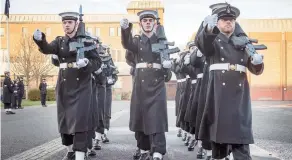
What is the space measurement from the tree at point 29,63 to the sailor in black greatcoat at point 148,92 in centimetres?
4573

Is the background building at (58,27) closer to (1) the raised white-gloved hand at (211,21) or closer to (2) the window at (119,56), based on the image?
(2) the window at (119,56)

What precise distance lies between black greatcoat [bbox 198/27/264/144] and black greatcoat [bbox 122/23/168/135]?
1.53 m

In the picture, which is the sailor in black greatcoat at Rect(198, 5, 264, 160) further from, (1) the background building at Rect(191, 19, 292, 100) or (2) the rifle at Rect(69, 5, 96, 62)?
(1) the background building at Rect(191, 19, 292, 100)

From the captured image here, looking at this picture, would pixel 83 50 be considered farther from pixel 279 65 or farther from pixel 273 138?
pixel 279 65

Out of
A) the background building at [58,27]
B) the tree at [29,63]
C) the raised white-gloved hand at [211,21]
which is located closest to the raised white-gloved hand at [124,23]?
the raised white-gloved hand at [211,21]

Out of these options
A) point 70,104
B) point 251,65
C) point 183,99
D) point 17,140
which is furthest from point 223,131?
point 17,140

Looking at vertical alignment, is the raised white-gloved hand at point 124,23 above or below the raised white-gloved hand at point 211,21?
above

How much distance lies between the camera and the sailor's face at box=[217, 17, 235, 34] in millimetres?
6477

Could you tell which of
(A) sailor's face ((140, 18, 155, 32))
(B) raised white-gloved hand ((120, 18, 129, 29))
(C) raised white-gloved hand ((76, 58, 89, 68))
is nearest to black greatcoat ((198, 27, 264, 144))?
(B) raised white-gloved hand ((120, 18, 129, 29))

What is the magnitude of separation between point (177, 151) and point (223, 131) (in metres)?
3.92

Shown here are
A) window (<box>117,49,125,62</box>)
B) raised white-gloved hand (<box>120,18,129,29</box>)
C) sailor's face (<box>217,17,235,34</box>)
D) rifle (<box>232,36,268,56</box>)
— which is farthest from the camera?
window (<box>117,49,125,62</box>)

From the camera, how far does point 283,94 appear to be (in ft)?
154

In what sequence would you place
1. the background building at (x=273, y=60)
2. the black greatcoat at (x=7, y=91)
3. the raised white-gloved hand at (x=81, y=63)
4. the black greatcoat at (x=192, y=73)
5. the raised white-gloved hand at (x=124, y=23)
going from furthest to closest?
the background building at (x=273, y=60) < the black greatcoat at (x=7, y=91) < the black greatcoat at (x=192, y=73) < the raised white-gloved hand at (x=124, y=23) < the raised white-gloved hand at (x=81, y=63)

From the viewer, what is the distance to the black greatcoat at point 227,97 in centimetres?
620
